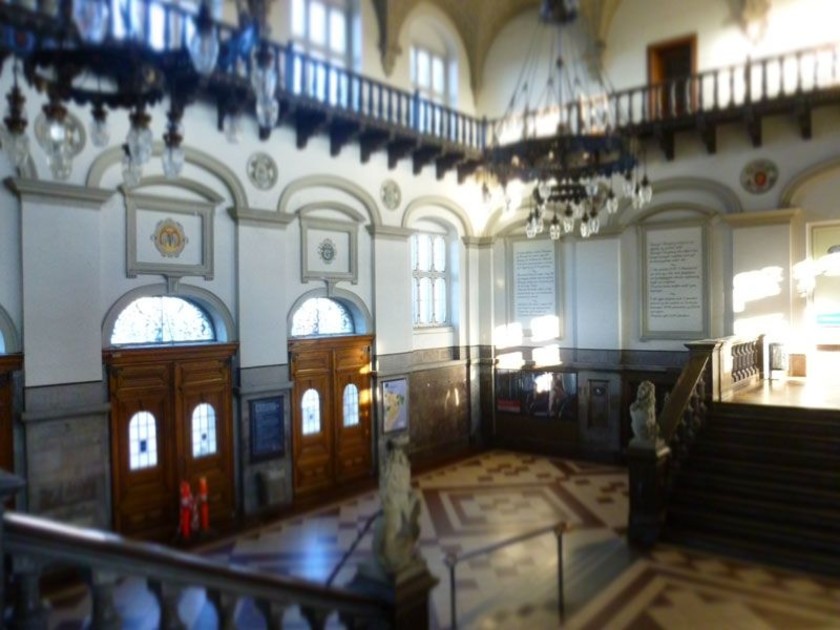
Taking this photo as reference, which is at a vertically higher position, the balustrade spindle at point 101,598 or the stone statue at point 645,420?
the balustrade spindle at point 101,598

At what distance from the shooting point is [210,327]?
382 inches

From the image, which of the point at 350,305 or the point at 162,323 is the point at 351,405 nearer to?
the point at 350,305

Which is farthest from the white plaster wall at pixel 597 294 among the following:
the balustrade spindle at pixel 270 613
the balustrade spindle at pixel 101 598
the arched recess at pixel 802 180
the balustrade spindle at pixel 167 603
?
the balustrade spindle at pixel 101 598

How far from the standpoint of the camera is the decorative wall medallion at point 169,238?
8852 mm

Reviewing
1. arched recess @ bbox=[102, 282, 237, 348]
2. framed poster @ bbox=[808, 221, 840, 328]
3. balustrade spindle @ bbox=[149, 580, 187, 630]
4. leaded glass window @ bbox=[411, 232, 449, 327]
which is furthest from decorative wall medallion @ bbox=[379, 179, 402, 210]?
balustrade spindle @ bbox=[149, 580, 187, 630]

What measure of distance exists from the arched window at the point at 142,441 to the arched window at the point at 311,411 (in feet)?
8.41

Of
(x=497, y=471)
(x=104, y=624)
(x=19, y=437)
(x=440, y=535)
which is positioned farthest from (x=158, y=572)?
(x=497, y=471)

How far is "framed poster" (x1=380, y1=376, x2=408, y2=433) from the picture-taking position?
12.1 meters

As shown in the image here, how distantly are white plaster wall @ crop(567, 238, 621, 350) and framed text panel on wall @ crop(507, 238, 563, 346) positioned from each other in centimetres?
47

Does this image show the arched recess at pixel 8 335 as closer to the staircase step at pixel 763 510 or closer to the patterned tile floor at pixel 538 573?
the patterned tile floor at pixel 538 573

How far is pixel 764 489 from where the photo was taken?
8.28m

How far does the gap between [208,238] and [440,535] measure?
5334mm

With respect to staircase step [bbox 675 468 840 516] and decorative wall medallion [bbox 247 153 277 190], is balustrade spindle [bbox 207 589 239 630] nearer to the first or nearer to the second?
staircase step [bbox 675 468 840 516]

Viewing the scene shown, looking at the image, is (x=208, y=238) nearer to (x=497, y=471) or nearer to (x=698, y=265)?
(x=497, y=471)
